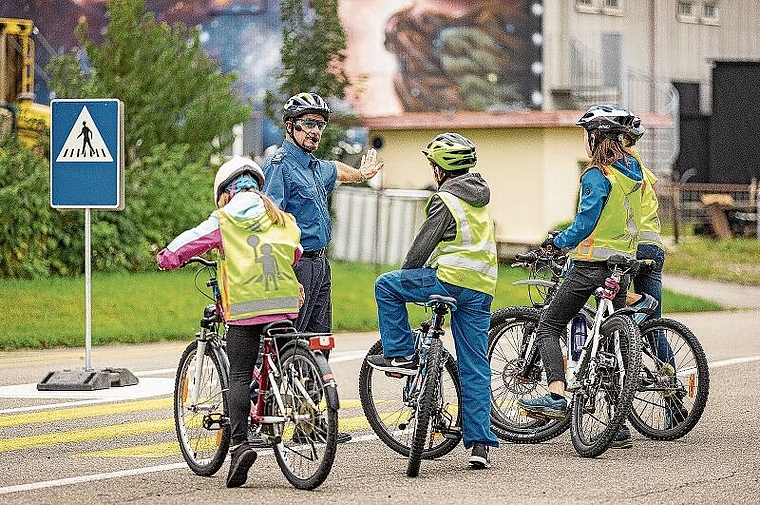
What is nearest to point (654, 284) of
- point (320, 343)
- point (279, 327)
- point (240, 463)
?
point (320, 343)

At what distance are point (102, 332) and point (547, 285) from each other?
891 centimetres

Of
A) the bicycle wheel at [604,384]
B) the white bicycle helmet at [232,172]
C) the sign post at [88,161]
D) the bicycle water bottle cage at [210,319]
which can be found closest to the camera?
the white bicycle helmet at [232,172]

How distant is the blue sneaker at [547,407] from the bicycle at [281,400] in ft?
6.03

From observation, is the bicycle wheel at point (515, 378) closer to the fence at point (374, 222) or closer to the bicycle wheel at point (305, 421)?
the bicycle wheel at point (305, 421)

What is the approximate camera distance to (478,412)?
360 inches

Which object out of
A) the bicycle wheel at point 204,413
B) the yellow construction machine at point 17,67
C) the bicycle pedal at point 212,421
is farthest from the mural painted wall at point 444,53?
the bicycle pedal at point 212,421

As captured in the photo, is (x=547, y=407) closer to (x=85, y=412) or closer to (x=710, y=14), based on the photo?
(x=85, y=412)

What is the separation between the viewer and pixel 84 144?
44.8 ft

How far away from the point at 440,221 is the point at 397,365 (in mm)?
842

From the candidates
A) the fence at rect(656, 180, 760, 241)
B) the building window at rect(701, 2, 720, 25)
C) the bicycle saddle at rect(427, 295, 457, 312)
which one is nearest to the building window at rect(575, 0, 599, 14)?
the building window at rect(701, 2, 720, 25)

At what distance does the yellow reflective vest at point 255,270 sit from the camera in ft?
27.7

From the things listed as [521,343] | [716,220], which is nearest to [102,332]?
[521,343]

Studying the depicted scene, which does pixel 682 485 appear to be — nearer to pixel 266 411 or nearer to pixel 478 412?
pixel 478 412

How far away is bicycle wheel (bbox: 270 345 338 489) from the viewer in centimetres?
826
